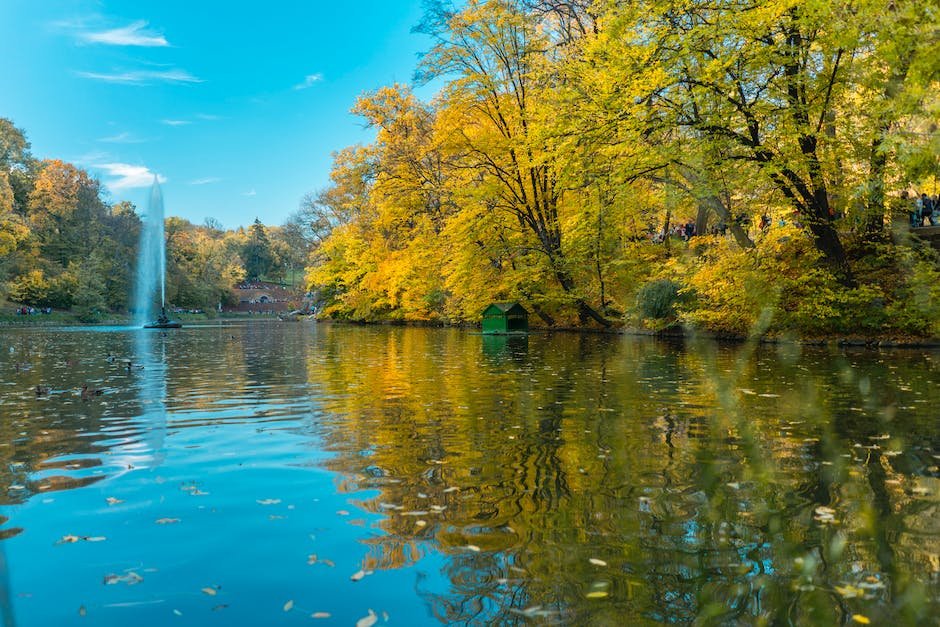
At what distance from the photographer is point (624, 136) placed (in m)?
18.0

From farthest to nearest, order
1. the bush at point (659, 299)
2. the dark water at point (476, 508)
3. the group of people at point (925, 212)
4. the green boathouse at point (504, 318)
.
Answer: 1. the green boathouse at point (504, 318)
2. the bush at point (659, 299)
3. the group of people at point (925, 212)
4. the dark water at point (476, 508)

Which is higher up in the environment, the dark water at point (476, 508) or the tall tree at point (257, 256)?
the tall tree at point (257, 256)

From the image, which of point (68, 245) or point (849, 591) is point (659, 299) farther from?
point (68, 245)

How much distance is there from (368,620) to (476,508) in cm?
163

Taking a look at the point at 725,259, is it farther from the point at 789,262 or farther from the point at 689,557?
the point at 689,557

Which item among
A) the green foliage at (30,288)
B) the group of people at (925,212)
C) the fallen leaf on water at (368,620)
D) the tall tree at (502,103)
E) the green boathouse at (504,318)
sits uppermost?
the tall tree at (502,103)

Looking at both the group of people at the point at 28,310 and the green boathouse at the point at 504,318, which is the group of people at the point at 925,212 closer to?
the green boathouse at the point at 504,318

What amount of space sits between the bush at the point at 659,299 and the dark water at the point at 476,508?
1276cm

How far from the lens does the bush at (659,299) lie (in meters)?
22.7

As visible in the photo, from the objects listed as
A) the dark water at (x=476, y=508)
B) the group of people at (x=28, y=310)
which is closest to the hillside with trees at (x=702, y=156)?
the dark water at (x=476, y=508)

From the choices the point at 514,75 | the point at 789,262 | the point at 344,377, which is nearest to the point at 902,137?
the point at 789,262

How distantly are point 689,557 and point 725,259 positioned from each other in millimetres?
17117

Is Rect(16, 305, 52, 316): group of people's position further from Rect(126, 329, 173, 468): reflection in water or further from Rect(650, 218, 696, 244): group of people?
Rect(650, 218, 696, 244): group of people

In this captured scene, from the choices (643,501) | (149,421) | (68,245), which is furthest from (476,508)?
(68,245)
